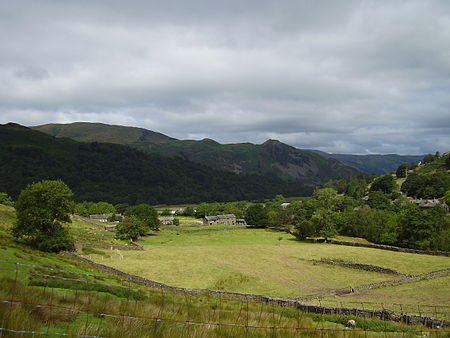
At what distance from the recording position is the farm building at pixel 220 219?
431 ft

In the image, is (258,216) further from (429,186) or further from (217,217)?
(429,186)

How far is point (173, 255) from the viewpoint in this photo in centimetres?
5766

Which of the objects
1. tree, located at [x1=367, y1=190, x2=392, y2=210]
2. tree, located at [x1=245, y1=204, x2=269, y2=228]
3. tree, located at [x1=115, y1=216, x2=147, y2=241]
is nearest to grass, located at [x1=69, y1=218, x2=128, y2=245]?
tree, located at [x1=115, y1=216, x2=147, y2=241]

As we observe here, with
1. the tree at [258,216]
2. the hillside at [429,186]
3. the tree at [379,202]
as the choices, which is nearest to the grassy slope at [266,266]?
the tree at [258,216]

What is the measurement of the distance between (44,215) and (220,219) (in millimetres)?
99080

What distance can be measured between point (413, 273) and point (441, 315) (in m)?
24.2

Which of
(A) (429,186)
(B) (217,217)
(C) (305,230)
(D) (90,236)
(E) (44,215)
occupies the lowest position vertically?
(B) (217,217)

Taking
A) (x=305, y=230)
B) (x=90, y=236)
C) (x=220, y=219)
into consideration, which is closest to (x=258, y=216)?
(x=305, y=230)

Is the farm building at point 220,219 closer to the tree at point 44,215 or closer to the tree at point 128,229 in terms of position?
the tree at point 128,229

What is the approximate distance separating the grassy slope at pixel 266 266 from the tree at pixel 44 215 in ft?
28.4

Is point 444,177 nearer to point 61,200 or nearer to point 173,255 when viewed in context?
point 173,255

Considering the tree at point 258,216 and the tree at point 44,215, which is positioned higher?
the tree at point 44,215

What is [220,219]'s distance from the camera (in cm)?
13538

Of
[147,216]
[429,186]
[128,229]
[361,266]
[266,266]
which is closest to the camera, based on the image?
[361,266]
